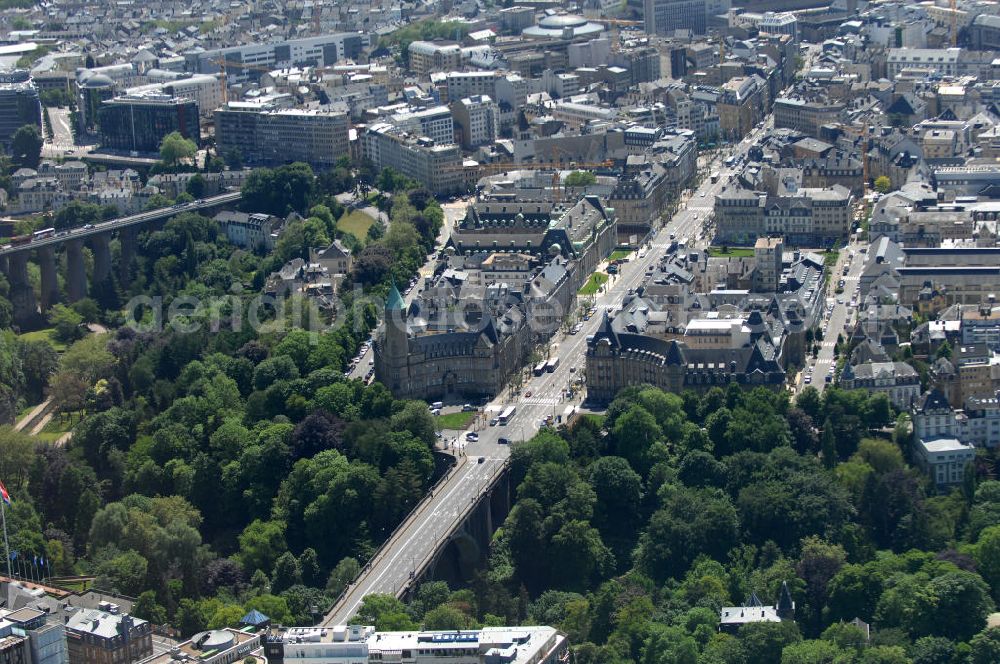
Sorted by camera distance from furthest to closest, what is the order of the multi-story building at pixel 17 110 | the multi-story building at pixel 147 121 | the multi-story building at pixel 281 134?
the multi-story building at pixel 17 110
the multi-story building at pixel 147 121
the multi-story building at pixel 281 134

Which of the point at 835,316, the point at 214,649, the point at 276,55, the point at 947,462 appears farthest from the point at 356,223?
the point at 214,649

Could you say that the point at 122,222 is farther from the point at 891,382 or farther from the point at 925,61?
the point at 925,61

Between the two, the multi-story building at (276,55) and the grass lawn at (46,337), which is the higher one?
the multi-story building at (276,55)

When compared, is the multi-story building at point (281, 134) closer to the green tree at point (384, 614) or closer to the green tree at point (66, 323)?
the green tree at point (66, 323)

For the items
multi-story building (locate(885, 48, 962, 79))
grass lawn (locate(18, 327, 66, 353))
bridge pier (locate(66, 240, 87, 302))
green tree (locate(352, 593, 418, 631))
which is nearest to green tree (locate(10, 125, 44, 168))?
bridge pier (locate(66, 240, 87, 302))

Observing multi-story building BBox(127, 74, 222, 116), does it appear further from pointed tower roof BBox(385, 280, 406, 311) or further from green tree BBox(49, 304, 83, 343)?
pointed tower roof BBox(385, 280, 406, 311)

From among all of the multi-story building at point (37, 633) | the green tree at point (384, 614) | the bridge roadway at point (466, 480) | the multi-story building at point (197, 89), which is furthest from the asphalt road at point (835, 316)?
the multi-story building at point (197, 89)
